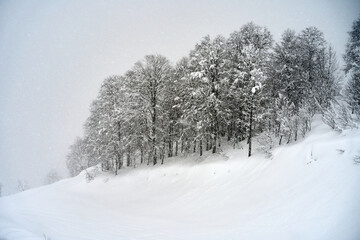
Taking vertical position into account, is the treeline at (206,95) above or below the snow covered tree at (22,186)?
above

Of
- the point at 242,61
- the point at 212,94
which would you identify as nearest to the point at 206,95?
the point at 212,94

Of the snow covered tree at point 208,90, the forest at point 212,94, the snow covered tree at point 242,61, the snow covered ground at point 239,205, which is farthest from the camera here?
the forest at point 212,94

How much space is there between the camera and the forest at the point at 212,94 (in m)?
21.4

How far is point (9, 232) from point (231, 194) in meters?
11.3

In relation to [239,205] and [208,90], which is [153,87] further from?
[239,205]

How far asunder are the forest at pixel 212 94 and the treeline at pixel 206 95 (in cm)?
11

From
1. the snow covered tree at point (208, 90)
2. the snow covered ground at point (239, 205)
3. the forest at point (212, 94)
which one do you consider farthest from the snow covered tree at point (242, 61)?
the snow covered ground at point (239, 205)

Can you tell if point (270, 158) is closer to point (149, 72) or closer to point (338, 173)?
point (338, 173)

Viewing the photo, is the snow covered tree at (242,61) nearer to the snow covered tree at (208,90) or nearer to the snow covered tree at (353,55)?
the snow covered tree at (208,90)

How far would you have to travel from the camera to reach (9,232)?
5.27 m

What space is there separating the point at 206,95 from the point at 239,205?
12.4 metres

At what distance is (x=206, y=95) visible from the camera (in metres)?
21.7

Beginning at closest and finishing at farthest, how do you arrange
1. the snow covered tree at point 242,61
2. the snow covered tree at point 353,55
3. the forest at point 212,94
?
the snow covered tree at point 353,55, the snow covered tree at point 242,61, the forest at point 212,94

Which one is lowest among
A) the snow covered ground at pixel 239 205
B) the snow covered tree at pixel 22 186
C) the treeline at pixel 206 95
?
the snow covered tree at pixel 22 186
